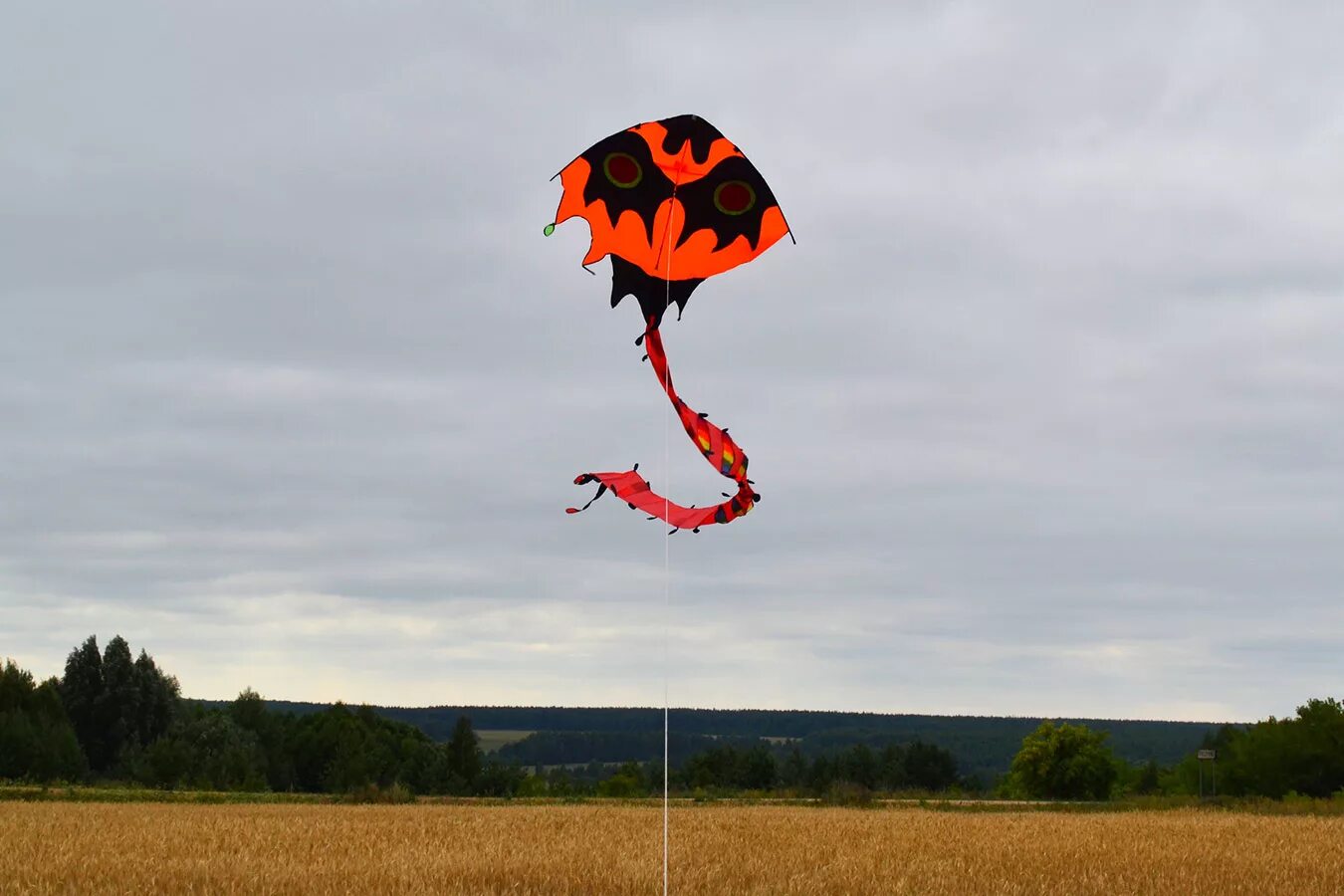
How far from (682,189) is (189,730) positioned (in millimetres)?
87456

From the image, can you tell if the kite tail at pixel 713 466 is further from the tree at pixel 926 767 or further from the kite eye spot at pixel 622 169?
the tree at pixel 926 767

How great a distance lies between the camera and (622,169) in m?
10.9

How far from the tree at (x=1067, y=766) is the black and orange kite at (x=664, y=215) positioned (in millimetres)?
79697

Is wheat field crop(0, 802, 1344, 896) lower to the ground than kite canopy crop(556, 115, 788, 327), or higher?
lower

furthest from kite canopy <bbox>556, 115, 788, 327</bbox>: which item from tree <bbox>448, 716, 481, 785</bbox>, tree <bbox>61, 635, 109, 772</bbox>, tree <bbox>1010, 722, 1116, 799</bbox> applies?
tree <bbox>61, 635, 109, 772</bbox>

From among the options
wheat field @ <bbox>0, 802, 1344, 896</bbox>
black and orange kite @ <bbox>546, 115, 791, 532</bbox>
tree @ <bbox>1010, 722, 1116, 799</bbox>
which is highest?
black and orange kite @ <bbox>546, 115, 791, 532</bbox>

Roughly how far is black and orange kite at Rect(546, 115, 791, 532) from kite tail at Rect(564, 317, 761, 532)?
0.01 m

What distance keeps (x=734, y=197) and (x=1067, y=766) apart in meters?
80.2

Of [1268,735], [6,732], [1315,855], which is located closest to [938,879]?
[1315,855]

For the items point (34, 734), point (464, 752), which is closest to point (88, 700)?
point (34, 734)

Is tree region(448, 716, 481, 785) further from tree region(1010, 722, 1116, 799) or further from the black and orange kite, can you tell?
the black and orange kite

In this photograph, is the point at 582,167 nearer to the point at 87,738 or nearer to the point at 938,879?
the point at 938,879

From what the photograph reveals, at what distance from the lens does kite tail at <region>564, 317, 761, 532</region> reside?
10086 mm

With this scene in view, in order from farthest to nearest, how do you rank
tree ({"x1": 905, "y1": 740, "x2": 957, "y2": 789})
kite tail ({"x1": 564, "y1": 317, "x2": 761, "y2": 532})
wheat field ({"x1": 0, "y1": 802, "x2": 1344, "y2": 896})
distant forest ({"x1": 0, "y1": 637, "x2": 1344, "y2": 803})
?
tree ({"x1": 905, "y1": 740, "x2": 957, "y2": 789}) < distant forest ({"x1": 0, "y1": 637, "x2": 1344, "y2": 803}) < wheat field ({"x1": 0, "y1": 802, "x2": 1344, "y2": 896}) < kite tail ({"x1": 564, "y1": 317, "x2": 761, "y2": 532})
